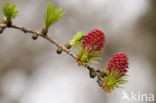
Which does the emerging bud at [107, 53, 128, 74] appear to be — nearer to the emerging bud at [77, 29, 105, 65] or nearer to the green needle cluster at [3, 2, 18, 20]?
the emerging bud at [77, 29, 105, 65]

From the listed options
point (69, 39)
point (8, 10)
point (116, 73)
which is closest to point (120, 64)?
point (116, 73)

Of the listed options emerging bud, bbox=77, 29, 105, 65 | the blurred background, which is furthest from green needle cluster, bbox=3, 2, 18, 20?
the blurred background

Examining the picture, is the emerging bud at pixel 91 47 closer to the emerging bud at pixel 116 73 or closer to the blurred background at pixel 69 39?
the emerging bud at pixel 116 73

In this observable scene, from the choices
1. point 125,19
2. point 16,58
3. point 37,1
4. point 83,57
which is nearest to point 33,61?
point 16,58

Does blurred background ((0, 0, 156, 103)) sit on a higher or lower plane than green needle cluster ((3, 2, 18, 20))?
higher

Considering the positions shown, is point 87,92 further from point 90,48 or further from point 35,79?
point 90,48

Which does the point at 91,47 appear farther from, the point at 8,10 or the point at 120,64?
the point at 8,10
